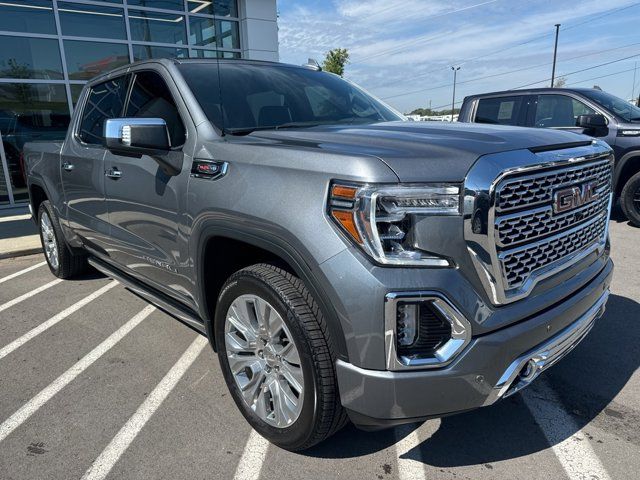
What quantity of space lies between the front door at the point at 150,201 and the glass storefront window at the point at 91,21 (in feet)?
27.3

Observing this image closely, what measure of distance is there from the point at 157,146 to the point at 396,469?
200 cm

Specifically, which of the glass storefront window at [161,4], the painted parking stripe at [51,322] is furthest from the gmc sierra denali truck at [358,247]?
the glass storefront window at [161,4]

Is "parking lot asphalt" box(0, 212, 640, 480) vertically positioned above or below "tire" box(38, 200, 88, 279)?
below

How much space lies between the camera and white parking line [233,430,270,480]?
225 cm

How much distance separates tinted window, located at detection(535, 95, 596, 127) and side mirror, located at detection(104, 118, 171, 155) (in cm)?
651

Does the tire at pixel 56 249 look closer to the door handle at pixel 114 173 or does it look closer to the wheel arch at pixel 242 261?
the door handle at pixel 114 173

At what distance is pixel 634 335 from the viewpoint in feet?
11.5

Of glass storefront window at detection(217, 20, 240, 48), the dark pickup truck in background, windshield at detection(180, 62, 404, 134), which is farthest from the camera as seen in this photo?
glass storefront window at detection(217, 20, 240, 48)

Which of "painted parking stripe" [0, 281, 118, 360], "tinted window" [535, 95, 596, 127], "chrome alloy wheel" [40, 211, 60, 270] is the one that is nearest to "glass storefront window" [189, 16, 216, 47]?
"chrome alloy wheel" [40, 211, 60, 270]

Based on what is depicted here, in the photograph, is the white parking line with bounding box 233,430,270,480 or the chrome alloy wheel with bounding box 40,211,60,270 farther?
the chrome alloy wheel with bounding box 40,211,60,270

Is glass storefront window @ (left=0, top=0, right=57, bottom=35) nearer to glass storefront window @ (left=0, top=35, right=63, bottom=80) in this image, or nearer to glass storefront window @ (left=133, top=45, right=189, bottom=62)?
glass storefront window @ (left=0, top=35, right=63, bottom=80)

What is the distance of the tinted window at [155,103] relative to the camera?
2899 mm

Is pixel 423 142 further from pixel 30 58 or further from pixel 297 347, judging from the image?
pixel 30 58

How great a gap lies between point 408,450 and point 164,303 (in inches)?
69.8
